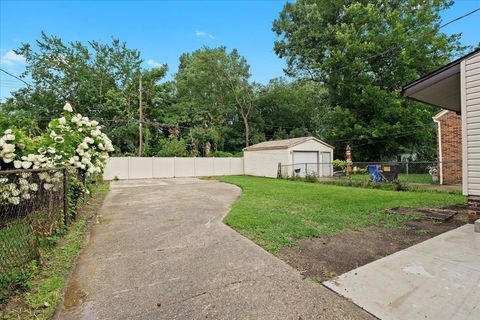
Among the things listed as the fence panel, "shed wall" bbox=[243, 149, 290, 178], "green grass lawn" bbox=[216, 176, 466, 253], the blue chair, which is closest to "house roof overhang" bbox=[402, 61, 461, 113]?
"green grass lawn" bbox=[216, 176, 466, 253]

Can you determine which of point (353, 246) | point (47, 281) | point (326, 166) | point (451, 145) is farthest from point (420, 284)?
point (326, 166)

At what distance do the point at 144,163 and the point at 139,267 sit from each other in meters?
16.1

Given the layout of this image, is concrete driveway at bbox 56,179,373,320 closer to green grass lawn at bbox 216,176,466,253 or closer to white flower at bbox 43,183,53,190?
green grass lawn at bbox 216,176,466,253

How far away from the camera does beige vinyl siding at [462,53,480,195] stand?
14.6 feet

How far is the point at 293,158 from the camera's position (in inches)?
651

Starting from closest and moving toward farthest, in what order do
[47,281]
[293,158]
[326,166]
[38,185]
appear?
1. [47,281]
2. [38,185]
3. [293,158]
4. [326,166]

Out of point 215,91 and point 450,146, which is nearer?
point 450,146

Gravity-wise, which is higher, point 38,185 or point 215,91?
point 215,91

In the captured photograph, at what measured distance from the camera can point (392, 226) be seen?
4660 millimetres

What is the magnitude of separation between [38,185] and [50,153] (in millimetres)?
1353

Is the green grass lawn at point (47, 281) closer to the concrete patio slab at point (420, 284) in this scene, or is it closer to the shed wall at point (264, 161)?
the concrete patio slab at point (420, 284)

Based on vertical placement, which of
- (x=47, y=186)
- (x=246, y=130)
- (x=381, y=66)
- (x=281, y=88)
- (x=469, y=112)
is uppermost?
(x=281, y=88)

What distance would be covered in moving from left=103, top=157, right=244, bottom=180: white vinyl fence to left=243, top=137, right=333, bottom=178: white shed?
7.45ft

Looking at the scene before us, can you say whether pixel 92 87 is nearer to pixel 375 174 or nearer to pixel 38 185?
pixel 38 185
